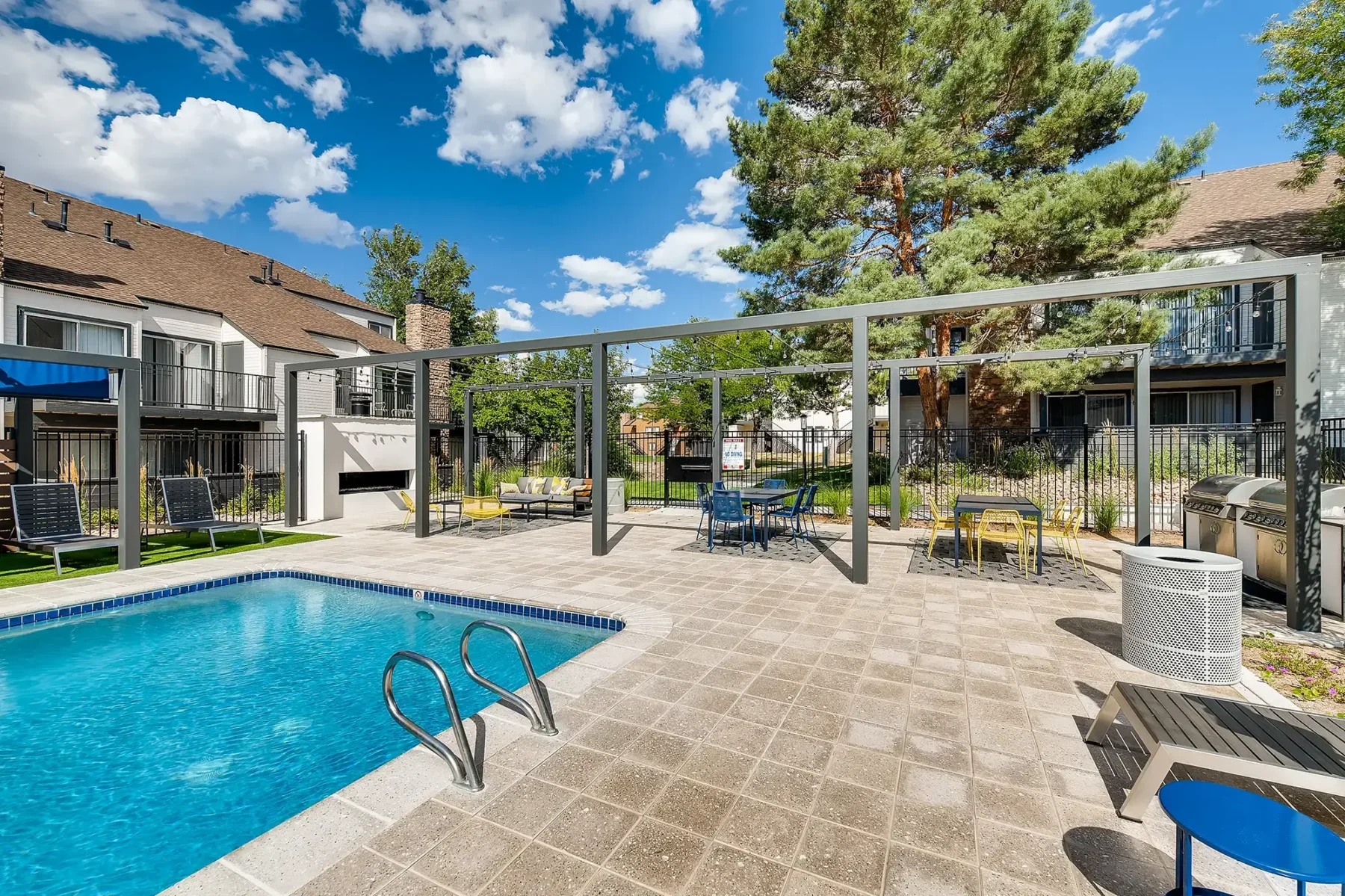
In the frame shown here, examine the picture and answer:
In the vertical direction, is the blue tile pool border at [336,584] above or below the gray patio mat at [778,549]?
below

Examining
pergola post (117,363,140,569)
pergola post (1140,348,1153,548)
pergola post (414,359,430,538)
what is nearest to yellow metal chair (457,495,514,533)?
pergola post (414,359,430,538)

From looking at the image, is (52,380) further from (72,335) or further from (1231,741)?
(1231,741)

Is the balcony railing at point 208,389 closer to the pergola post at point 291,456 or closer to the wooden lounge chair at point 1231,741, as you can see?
the pergola post at point 291,456

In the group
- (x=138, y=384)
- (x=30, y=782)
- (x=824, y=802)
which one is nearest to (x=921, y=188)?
(x=824, y=802)

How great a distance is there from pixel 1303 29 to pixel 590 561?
2034 cm

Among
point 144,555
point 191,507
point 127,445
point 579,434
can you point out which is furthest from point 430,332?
point 127,445

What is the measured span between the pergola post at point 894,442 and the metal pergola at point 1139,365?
369 centimetres

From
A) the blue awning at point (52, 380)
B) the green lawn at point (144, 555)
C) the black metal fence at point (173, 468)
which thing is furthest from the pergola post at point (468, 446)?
the blue awning at point (52, 380)

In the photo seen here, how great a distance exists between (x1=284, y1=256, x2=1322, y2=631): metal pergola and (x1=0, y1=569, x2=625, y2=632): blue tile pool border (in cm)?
265

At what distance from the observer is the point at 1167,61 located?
1380cm

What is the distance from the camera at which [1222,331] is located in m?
17.0

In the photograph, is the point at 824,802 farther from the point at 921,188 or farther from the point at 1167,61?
the point at 1167,61

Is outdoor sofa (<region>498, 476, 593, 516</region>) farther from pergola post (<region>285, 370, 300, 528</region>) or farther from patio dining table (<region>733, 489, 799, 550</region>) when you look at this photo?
patio dining table (<region>733, 489, 799, 550</region>)

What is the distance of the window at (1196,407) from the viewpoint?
18391 millimetres
